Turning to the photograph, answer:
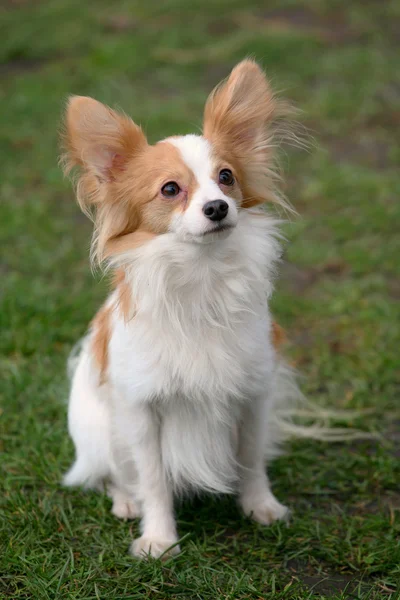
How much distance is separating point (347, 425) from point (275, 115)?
1.70 metres

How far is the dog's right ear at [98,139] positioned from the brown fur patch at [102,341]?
0.61 metres

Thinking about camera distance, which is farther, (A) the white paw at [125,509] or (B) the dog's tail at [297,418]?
(B) the dog's tail at [297,418]

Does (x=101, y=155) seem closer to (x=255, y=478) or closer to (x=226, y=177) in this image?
(x=226, y=177)

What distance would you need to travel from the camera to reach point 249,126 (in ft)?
9.78

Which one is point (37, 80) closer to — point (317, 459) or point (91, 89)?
point (91, 89)

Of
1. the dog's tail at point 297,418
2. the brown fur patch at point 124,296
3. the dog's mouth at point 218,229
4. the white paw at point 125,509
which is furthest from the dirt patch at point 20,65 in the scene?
the dog's mouth at point 218,229

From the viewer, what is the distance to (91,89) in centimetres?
808

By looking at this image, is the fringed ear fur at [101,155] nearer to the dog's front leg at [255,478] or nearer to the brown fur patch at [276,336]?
the brown fur patch at [276,336]

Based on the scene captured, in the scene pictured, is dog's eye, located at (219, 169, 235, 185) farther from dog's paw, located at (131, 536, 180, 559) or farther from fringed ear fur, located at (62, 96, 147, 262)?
dog's paw, located at (131, 536, 180, 559)

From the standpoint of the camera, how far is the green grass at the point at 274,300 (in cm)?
295

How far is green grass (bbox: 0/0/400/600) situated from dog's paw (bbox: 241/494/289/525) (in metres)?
0.06

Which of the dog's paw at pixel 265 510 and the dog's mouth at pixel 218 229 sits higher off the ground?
the dog's mouth at pixel 218 229

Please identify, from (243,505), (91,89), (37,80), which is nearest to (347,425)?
(243,505)

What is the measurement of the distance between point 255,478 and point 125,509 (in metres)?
0.57
